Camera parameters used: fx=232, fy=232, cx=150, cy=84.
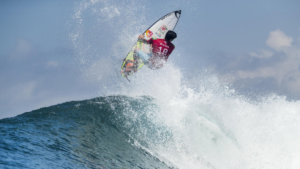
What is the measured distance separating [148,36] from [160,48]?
136 centimetres

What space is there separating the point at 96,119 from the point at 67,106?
176 cm

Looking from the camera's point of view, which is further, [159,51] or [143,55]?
[143,55]

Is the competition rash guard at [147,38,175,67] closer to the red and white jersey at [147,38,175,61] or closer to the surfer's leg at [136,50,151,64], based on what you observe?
the red and white jersey at [147,38,175,61]

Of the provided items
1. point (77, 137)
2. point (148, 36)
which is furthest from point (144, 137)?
point (148, 36)

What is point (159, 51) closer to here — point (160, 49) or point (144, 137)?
point (160, 49)

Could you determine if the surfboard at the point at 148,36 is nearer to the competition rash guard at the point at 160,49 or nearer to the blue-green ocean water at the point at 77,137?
the competition rash guard at the point at 160,49

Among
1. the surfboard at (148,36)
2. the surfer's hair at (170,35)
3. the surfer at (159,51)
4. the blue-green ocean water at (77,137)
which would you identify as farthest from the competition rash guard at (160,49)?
the blue-green ocean water at (77,137)

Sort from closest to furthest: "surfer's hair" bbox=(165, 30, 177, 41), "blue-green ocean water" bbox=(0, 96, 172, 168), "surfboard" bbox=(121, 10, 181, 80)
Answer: "blue-green ocean water" bbox=(0, 96, 172, 168) < "surfer's hair" bbox=(165, 30, 177, 41) < "surfboard" bbox=(121, 10, 181, 80)

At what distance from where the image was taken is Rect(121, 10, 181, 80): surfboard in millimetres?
9164

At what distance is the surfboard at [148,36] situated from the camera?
361 inches

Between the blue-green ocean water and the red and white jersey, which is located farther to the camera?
the red and white jersey

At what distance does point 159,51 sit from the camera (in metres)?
8.23

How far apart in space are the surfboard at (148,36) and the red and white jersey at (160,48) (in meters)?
0.66

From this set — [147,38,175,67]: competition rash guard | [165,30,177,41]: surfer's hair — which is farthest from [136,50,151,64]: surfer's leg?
[165,30,177,41]: surfer's hair
